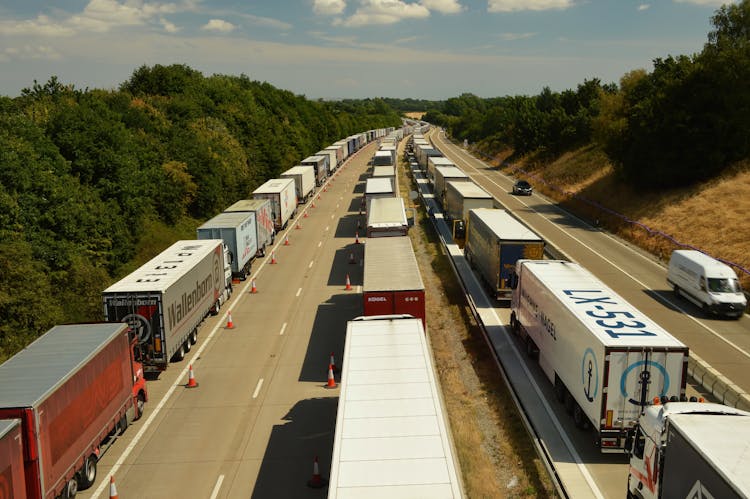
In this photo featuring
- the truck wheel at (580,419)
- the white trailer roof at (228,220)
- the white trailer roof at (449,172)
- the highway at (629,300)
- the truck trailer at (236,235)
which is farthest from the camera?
the white trailer roof at (449,172)

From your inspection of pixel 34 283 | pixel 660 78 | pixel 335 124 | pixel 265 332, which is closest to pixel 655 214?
pixel 660 78

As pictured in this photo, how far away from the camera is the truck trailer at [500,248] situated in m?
29.5

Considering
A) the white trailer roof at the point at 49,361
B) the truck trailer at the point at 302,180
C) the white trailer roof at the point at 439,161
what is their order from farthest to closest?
the white trailer roof at the point at 439,161 → the truck trailer at the point at 302,180 → the white trailer roof at the point at 49,361

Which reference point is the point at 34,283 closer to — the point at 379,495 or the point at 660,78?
the point at 379,495

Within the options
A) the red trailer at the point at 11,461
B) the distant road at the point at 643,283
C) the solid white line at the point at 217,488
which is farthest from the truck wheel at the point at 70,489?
the distant road at the point at 643,283

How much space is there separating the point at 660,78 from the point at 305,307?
37.3 m

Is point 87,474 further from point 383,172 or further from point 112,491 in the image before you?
point 383,172

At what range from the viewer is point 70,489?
15.0 metres

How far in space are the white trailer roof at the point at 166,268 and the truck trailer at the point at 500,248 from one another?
1347 centimetres

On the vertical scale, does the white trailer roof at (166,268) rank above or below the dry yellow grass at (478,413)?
above

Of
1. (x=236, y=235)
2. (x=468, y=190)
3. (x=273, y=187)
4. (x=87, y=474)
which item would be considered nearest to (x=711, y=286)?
(x=468, y=190)

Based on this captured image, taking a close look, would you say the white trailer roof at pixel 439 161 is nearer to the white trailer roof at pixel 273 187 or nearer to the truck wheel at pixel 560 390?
the white trailer roof at pixel 273 187

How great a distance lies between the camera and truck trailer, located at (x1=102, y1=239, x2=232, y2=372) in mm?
21925

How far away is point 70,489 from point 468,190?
35827mm
